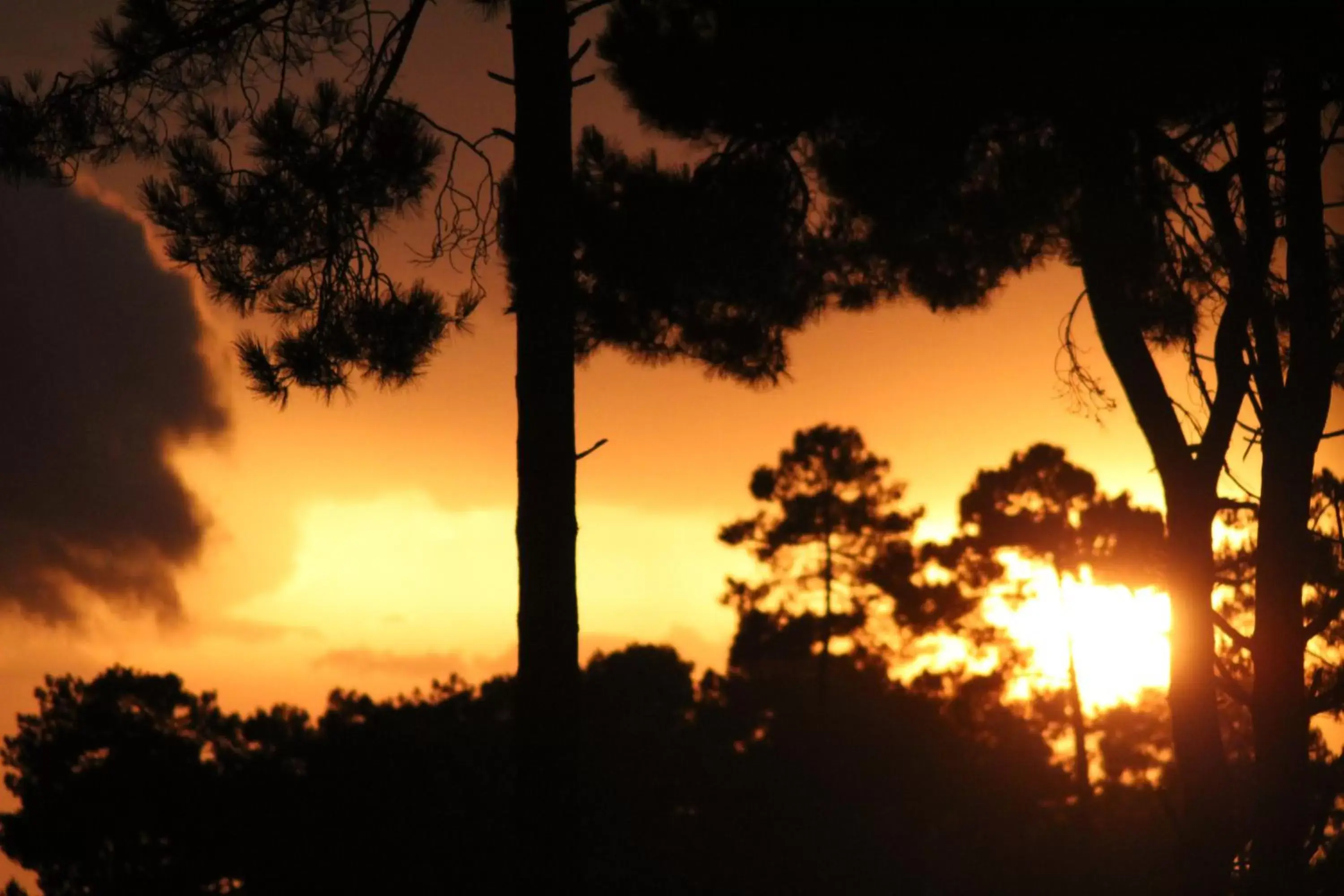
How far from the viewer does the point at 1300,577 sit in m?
7.14

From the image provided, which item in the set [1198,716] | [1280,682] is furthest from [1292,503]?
[1198,716]

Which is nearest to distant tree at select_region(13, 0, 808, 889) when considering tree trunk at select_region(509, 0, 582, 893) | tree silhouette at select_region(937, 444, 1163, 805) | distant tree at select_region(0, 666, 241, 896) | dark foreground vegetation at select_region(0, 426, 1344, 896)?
tree trunk at select_region(509, 0, 582, 893)

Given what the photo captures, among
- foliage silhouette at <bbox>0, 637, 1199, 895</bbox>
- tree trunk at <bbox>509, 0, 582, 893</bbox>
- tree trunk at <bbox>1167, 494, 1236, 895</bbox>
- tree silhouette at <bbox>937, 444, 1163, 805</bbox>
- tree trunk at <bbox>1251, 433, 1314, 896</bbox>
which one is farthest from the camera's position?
tree silhouette at <bbox>937, 444, 1163, 805</bbox>

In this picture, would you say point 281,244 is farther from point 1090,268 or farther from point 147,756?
point 147,756

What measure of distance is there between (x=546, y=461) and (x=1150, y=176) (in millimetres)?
4499

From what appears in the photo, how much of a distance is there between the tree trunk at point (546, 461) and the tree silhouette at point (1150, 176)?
1676 millimetres

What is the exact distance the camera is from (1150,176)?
25.7ft

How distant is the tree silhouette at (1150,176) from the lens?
7.03 meters

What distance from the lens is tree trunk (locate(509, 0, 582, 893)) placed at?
20.9 feet

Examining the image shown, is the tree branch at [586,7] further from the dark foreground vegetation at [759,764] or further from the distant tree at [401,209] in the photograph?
the dark foreground vegetation at [759,764]

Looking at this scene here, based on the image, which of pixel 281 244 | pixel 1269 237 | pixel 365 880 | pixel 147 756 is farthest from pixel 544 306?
pixel 147 756

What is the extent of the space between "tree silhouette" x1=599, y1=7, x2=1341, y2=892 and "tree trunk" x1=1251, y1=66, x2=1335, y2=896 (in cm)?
1

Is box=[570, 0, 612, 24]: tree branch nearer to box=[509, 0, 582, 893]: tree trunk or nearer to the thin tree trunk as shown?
box=[509, 0, 582, 893]: tree trunk

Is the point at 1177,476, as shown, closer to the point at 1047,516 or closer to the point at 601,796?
the point at 601,796
